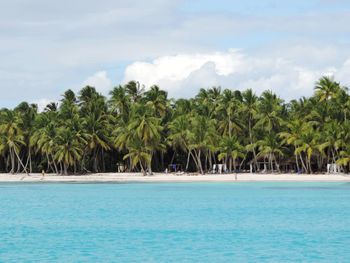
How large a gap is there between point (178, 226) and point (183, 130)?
47692 mm

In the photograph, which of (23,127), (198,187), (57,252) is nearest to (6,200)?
(198,187)

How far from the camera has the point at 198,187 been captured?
69000mm

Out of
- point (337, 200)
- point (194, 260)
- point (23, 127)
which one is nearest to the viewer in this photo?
point (194, 260)

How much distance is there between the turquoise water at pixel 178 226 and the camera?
1011 inches

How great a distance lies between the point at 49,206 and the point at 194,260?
2655 centimetres

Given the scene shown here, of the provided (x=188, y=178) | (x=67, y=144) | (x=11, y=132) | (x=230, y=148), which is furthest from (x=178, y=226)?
(x=11, y=132)

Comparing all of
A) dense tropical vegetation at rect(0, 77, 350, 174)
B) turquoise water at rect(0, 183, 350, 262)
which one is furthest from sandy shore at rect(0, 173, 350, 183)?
turquoise water at rect(0, 183, 350, 262)

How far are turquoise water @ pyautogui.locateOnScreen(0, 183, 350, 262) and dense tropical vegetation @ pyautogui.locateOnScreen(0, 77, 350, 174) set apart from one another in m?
19.9

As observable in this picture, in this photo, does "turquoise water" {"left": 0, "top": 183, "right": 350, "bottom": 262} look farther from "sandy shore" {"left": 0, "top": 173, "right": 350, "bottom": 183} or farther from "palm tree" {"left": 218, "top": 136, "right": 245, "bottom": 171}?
"palm tree" {"left": 218, "top": 136, "right": 245, "bottom": 171}

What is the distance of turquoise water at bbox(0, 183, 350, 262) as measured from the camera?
25.7m

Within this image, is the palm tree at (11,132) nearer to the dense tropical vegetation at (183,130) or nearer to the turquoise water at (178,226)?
the dense tropical vegetation at (183,130)

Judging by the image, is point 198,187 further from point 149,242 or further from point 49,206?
point 149,242

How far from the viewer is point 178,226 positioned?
34.8 meters

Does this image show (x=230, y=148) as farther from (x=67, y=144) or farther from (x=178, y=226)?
(x=178, y=226)
